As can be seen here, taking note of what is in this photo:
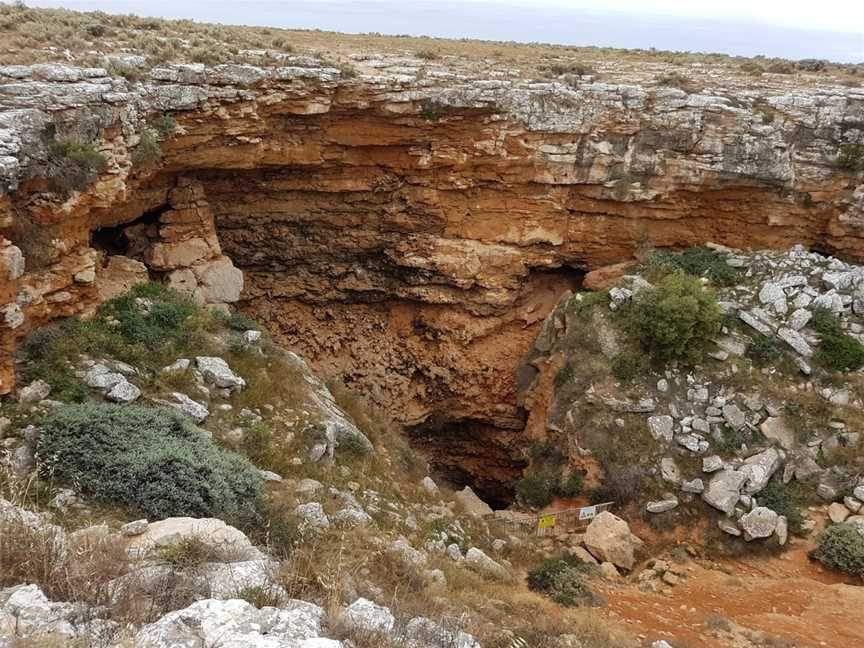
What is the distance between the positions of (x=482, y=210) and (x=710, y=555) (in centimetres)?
A: 841

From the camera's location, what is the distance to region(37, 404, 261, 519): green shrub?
19.6ft

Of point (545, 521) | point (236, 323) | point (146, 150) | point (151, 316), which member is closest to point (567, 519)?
point (545, 521)

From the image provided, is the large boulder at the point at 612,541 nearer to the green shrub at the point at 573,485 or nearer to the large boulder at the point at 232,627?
the green shrub at the point at 573,485

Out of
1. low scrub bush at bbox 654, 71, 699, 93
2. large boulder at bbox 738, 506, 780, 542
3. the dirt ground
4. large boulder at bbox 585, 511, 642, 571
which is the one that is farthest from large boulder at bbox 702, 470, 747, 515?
low scrub bush at bbox 654, 71, 699, 93

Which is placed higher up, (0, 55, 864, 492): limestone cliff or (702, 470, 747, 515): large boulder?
(0, 55, 864, 492): limestone cliff

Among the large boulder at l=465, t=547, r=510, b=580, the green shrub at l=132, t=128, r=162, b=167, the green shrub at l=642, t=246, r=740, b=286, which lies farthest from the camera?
the green shrub at l=642, t=246, r=740, b=286

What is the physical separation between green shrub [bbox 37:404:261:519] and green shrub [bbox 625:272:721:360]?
834 cm

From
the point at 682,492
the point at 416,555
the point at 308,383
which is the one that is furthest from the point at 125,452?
the point at 682,492

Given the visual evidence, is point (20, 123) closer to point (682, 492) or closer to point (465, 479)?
point (682, 492)

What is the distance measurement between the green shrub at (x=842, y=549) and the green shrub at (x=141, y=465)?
8674 mm

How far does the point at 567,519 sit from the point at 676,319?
4337 millimetres

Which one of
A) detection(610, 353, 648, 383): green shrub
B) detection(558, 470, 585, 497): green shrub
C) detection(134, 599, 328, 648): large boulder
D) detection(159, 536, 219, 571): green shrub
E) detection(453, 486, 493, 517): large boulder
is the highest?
detection(134, 599, 328, 648): large boulder

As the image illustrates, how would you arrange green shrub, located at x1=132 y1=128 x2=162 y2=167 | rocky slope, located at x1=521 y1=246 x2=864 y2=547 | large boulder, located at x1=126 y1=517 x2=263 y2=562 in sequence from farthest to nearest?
rocky slope, located at x1=521 y1=246 x2=864 y2=547, green shrub, located at x1=132 y1=128 x2=162 y2=167, large boulder, located at x1=126 y1=517 x2=263 y2=562

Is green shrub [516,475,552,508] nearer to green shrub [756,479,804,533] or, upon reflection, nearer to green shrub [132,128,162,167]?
green shrub [756,479,804,533]
